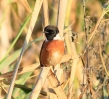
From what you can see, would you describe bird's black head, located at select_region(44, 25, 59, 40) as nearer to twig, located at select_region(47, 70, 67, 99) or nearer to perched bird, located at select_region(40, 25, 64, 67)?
perched bird, located at select_region(40, 25, 64, 67)

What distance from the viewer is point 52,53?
7.48ft

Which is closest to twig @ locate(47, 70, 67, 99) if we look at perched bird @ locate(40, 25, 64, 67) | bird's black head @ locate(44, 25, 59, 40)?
perched bird @ locate(40, 25, 64, 67)

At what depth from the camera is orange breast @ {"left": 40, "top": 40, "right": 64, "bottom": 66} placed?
2.25 metres

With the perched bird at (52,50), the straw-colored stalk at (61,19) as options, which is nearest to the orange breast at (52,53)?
the perched bird at (52,50)

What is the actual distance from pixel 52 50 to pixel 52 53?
22 mm

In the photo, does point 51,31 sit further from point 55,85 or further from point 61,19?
point 55,85

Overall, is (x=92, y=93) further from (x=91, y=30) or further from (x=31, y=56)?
(x=31, y=56)

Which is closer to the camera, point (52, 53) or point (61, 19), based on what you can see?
point (52, 53)

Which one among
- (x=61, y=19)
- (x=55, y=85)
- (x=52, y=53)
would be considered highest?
(x=61, y=19)

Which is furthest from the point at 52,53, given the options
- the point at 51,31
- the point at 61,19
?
the point at 61,19

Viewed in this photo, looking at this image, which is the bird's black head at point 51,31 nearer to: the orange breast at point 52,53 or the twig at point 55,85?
the orange breast at point 52,53

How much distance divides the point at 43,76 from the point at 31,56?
8.55 ft

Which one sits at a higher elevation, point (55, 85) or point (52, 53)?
point (52, 53)

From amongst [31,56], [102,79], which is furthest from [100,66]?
[31,56]
